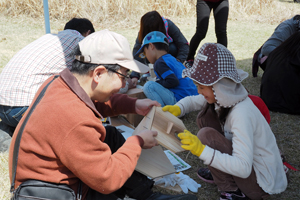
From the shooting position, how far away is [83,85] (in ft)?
5.01

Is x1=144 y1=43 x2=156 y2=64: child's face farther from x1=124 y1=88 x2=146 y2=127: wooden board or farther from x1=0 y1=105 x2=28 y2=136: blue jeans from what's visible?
x1=0 y1=105 x2=28 y2=136: blue jeans

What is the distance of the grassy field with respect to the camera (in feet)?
7.93

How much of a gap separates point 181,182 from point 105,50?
4.47ft

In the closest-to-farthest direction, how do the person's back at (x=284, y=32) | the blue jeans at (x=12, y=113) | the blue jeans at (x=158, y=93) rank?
the blue jeans at (x=12, y=113) → the blue jeans at (x=158, y=93) → the person's back at (x=284, y=32)

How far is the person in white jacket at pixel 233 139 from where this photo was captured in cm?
172

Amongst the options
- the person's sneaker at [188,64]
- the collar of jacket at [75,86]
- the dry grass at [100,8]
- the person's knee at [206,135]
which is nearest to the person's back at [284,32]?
the person's sneaker at [188,64]

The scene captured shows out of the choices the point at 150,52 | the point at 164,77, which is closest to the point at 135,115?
the point at 164,77

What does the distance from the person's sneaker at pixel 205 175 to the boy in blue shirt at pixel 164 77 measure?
3.72ft

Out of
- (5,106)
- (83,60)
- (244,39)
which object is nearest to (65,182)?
(83,60)

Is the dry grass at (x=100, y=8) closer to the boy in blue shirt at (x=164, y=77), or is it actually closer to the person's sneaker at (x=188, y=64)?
the person's sneaker at (x=188, y=64)

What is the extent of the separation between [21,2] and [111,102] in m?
9.33

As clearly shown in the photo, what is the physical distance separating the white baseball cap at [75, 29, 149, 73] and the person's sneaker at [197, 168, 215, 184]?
1302mm

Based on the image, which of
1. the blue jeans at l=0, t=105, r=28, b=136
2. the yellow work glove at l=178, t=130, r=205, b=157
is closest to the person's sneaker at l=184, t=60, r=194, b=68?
the blue jeans at l=0, t=105, r=28, b=136

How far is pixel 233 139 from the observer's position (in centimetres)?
177
